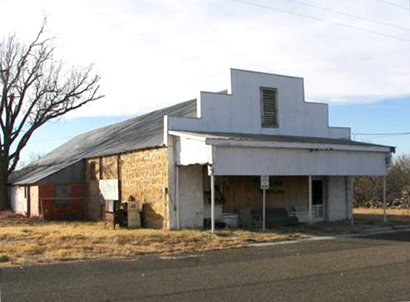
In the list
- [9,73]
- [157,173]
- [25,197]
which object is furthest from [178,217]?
[9,73]

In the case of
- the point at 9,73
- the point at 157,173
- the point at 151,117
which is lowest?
the point at 157,173

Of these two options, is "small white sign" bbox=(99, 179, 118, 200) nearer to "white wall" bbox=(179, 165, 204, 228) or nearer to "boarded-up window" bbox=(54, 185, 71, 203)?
"boarded-up window" bbox=(54, 185, 71, 203)

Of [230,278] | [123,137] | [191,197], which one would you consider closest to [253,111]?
[191,197]

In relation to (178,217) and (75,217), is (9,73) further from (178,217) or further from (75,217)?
(178,217)

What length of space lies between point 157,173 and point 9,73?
69.3 ft

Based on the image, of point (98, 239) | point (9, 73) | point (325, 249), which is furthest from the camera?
point (9, 73)

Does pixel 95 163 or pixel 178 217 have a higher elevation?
pixel 95 163

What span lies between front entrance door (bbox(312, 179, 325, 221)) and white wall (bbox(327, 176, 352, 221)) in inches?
13.6

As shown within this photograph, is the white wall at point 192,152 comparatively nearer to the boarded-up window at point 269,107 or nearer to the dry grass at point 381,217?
the boarded-up window at point 269,107

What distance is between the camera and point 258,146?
22953 millimetres

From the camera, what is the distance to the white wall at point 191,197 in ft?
80.8

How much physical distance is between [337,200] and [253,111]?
22.3ft

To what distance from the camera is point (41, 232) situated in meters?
24.2

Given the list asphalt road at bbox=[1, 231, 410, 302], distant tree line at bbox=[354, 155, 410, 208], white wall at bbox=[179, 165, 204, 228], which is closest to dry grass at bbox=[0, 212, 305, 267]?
asphalt road at bbox=[1, 231, 410, 302]
